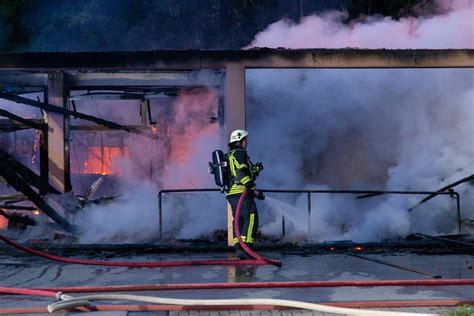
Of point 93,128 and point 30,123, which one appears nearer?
point 30,123

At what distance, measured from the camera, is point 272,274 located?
26.9 ft

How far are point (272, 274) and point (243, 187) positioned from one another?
156cm

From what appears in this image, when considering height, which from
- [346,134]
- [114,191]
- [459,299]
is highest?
[346,134]

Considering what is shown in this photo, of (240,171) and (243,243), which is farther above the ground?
(240,171)

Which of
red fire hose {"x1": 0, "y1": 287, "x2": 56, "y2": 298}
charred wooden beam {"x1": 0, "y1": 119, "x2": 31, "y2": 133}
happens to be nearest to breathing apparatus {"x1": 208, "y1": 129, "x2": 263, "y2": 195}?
red fire hose {"x1": 0, "y1": 287, "x2": 56, "y2": 298}

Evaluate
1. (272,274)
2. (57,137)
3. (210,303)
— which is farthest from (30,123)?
(210,303)

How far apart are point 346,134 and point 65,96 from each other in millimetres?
6445

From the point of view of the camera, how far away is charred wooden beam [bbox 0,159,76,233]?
11.5 metres

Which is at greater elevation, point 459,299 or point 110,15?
point 110,15

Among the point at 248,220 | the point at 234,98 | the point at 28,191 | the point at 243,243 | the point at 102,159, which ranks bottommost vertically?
the point at 243,243

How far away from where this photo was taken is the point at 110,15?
28.8 metres

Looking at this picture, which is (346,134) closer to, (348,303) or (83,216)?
(83,216)

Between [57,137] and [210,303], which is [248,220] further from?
[57,137]

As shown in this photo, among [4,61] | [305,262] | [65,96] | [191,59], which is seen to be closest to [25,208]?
[65,96]
